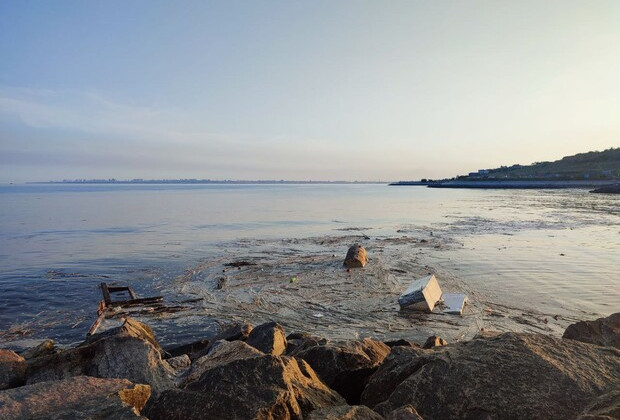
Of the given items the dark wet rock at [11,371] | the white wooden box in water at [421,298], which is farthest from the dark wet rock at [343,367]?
the white wooden box in water at [421,298]

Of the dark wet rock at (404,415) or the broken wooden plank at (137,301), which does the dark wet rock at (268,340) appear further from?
the broken wooden plank at (137,301)

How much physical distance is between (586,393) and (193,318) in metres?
9.89

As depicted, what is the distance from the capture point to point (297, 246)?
24.3 m

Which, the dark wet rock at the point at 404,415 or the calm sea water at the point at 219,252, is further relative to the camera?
the calm sea water at the point at 219,252

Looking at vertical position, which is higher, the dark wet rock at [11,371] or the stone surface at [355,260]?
the dark wet rock at [11,371]

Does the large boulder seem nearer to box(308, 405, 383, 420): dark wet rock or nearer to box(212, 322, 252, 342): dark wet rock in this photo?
box(308, 405, 383, 420): dark wet rock

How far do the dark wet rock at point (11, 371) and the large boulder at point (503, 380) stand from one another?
4.94 metres

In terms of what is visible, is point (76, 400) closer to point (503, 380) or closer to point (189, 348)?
point (503, 380)

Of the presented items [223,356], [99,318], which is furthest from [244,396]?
[99,318]

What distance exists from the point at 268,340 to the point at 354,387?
2.18 meters

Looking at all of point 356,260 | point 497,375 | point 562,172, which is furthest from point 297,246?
point 562,172

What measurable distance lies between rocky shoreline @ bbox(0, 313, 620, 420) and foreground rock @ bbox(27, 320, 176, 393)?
17 millimetres

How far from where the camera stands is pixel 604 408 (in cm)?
370

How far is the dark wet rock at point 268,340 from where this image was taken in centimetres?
758
